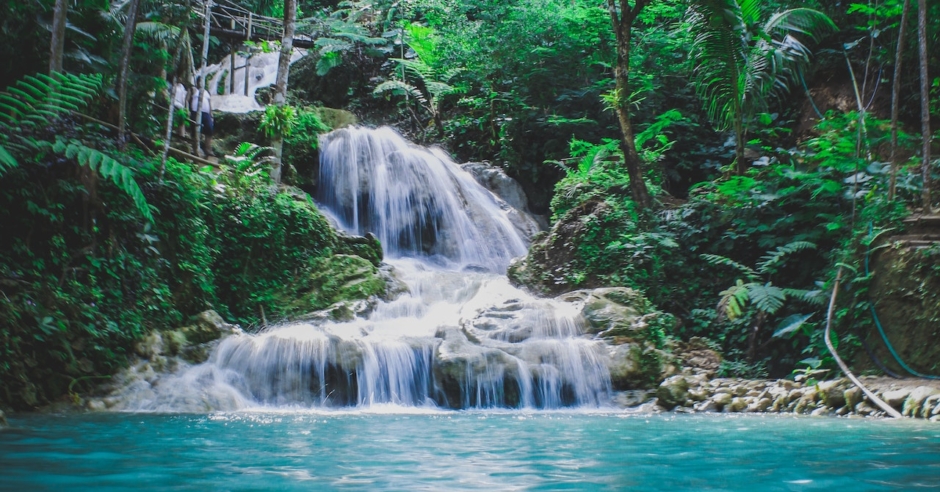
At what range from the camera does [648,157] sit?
12898mm

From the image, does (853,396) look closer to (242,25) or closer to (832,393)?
(832,393)

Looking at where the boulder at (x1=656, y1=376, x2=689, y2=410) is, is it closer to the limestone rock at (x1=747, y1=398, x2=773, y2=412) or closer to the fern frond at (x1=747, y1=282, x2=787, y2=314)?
the limestone rock at (x1=747, y1=398, x2=773, y2=412)

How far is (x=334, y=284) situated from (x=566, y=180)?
5453 millimetres

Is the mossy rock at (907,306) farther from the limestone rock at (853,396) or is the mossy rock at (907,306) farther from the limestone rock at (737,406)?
the limestone rock at (737,406)

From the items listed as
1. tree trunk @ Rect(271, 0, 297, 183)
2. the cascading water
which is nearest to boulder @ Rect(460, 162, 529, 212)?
the cascading water

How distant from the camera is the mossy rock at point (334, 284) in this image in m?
10.4

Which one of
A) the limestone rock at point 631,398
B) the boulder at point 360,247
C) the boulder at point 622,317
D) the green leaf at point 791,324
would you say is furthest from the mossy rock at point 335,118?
the green leaf at point 791,324

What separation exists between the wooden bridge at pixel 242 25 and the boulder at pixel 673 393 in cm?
1488

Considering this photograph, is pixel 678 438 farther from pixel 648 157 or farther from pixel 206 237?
pixel 648 157

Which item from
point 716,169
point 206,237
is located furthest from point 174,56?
point 716,169

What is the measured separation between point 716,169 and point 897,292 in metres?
7.02

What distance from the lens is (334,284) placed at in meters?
10.7

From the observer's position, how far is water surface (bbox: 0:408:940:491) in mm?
2803

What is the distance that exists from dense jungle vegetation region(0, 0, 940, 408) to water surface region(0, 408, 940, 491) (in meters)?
2.57
